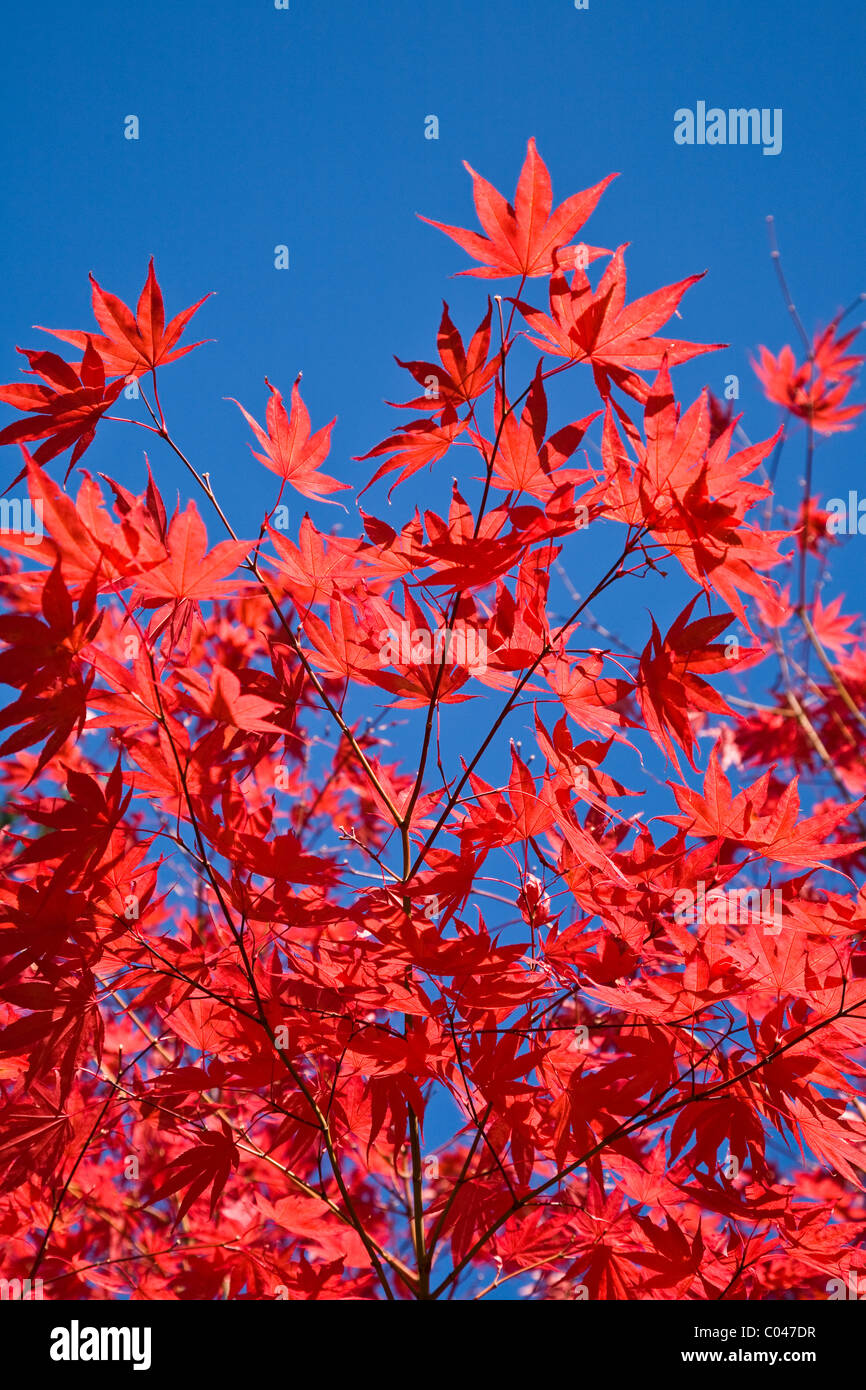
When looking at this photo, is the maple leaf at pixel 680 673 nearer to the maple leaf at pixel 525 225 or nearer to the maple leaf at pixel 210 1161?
the maple leaf at pixel 525 225

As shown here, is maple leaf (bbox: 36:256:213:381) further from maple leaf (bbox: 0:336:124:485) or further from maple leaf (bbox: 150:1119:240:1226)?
maple leaf (bbox: 150:1119:240:1226)

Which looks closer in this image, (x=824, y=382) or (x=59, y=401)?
(x=59, y=401)

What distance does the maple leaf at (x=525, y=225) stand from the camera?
3.86ft

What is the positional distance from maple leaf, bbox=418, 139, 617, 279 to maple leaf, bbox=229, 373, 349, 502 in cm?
36

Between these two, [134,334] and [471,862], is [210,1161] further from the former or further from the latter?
[134,334]

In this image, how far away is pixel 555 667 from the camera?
131 centimetres

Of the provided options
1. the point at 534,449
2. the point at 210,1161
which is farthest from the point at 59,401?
the point at 210,1161

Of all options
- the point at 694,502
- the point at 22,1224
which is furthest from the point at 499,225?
the point at 22,1224

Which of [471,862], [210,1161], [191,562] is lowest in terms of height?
[210,1161]

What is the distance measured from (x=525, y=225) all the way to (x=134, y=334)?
0.60 m

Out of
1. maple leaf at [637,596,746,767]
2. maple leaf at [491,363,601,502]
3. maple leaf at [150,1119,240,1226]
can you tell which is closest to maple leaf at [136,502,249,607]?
maple leaf at [491,363,601,502]

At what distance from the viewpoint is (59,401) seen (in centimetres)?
120

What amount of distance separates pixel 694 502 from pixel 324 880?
0.70 meters

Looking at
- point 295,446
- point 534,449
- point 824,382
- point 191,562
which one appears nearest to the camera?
point 191,562
